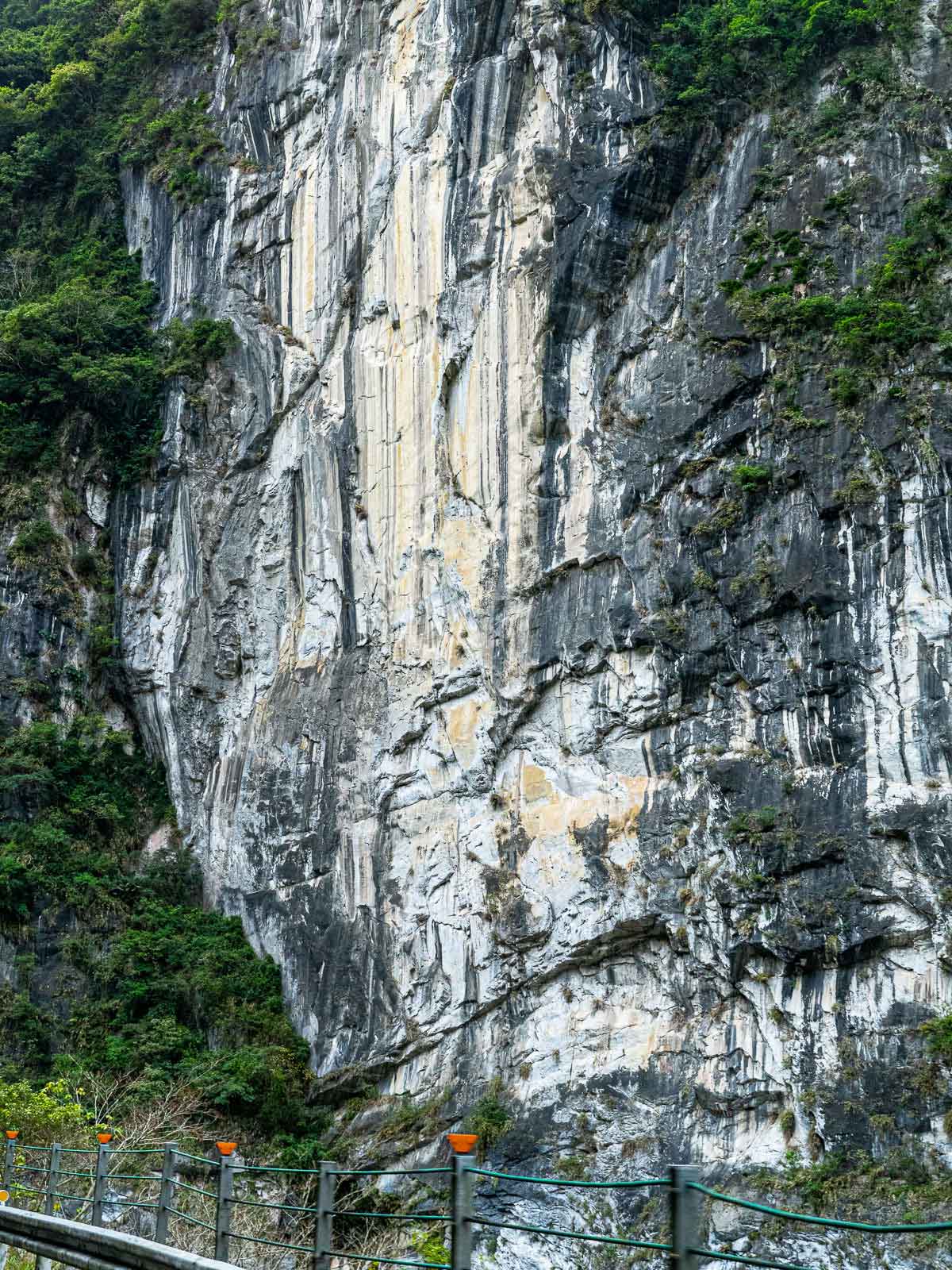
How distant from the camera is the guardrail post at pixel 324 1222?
212 inches

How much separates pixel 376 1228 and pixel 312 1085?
4.43m

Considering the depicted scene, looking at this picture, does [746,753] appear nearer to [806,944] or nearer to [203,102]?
[806,944]

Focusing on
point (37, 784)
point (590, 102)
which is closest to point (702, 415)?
point (590, 102)

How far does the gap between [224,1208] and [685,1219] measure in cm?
344

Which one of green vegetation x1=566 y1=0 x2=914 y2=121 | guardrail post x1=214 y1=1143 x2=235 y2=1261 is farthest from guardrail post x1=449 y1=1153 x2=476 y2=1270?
green vegetation x1=566 y1=0 x2=914 y2=121

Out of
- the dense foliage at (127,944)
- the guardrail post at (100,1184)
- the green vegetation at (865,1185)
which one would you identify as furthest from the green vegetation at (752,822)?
the guardrail post at (100,1184)

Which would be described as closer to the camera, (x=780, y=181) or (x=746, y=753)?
(x=746, y=753)

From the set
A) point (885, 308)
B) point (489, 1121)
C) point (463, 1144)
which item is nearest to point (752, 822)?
point (489, 1121)

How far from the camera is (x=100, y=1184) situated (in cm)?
805

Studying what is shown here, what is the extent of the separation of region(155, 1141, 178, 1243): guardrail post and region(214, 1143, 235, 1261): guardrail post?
57cm

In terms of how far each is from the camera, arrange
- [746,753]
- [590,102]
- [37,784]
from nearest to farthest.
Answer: [746,753] → [590,102] → [37,784]

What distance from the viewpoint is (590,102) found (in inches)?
877

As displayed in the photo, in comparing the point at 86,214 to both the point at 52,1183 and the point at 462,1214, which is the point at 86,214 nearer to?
the point at 52,1183

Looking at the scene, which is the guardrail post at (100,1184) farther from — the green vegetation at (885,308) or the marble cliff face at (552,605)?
the green vegetation at (885,308)
